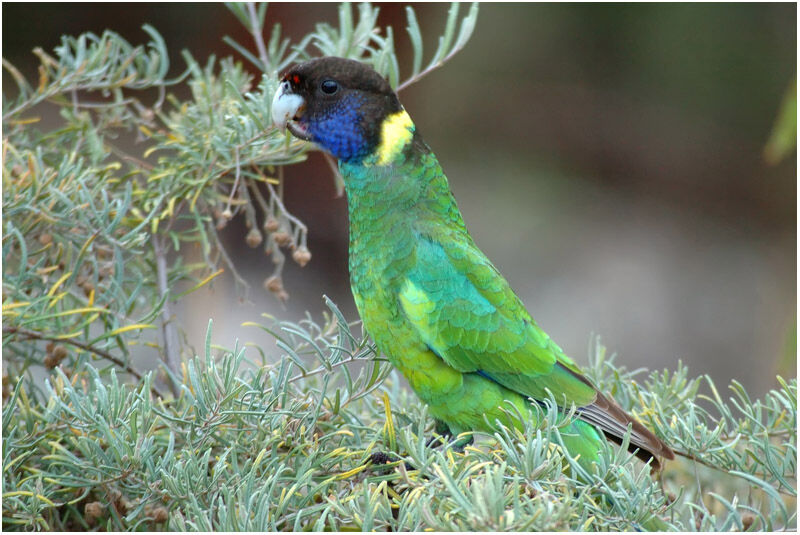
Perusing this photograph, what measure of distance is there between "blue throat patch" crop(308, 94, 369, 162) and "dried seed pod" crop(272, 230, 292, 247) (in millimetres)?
180

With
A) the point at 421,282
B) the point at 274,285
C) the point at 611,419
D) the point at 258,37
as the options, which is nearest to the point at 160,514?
the point at 274,285

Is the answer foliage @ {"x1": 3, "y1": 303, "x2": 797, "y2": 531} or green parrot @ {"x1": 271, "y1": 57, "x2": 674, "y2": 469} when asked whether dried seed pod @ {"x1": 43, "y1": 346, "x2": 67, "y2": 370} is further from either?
green parrot @ {"x1": 271, "y1": 57, "x2": 674, "y2": 469}

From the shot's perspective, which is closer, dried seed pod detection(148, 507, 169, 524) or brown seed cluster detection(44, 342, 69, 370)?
dried seed pod detection(148, 507, 169, 524)

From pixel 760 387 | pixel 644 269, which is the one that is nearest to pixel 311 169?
pixel 644 269

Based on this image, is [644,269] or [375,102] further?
[644,269]

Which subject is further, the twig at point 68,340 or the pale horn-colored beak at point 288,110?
the pale horn-colored beak at point 288,110

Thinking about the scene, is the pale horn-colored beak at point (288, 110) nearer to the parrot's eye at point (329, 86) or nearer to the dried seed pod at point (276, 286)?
the parrot's eye at point (329, 86)

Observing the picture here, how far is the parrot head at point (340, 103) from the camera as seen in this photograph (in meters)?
1.41

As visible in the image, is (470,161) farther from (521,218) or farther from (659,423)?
(659,423)

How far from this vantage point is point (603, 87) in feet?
12.8

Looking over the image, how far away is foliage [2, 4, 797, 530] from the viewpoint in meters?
0.89

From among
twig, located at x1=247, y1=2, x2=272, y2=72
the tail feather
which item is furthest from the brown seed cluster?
the tail feather

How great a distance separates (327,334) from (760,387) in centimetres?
307

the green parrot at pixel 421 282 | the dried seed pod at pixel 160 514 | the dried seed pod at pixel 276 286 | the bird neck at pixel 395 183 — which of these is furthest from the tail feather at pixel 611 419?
the dried seed pod at pixel 160 514
